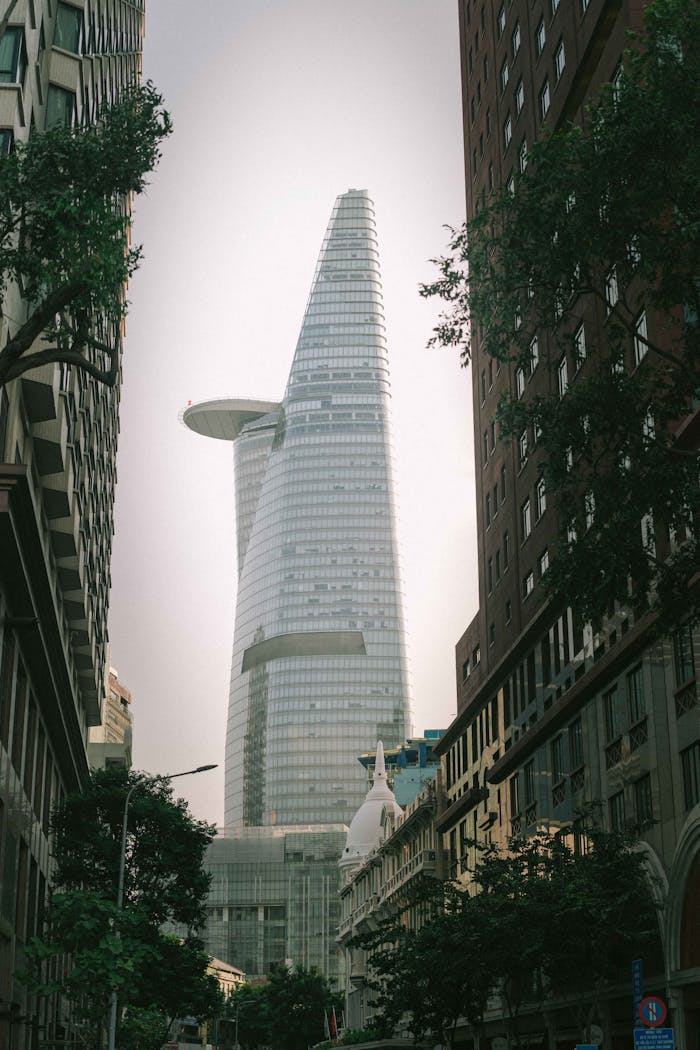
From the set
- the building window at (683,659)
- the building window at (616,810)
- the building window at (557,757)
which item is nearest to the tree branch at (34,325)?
the building window at (683,659)

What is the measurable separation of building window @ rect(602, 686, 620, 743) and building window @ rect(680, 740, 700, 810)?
557 cm

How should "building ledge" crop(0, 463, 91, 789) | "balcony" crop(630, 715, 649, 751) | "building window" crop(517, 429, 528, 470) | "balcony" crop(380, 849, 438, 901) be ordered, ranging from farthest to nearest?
1. "balcony" crop(380, 849, 438, 901)
2. "building window" crop(517, 429, 528, 470)
3. "balcony" crop(630, 715, 649, 751)
4. "building ledge" crop(0, 463, 91, 789)

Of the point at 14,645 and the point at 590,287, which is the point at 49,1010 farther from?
the point at 590,287

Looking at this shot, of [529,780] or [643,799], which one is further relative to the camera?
[529,780]

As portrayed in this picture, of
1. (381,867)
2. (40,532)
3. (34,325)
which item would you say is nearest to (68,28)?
(40,532)

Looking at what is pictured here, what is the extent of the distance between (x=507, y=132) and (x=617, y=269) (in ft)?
144

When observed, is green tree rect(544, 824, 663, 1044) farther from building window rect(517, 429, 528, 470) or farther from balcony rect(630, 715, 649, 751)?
building window rect(517, 429, 528, 470)

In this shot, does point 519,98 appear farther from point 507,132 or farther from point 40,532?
point 40,532

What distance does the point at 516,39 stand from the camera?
Result: 6219 centimetres

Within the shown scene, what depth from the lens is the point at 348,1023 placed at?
12681 cm

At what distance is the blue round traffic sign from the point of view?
75.2 ft

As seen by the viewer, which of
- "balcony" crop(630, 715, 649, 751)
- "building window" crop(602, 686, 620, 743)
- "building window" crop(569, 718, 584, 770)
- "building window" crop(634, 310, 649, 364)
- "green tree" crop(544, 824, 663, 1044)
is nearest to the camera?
"green tree" crop(544, 824, 663, 1044)

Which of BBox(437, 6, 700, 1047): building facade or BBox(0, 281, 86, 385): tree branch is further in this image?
BBox(437, 6, 700, 1047): building facade

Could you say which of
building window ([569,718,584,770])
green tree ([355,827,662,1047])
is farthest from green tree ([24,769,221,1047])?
building window ([569,718,584,770])
